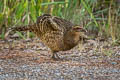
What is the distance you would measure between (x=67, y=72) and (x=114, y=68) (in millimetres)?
699

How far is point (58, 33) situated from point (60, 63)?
18.3 inches

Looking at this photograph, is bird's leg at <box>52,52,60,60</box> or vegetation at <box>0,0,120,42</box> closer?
bird's leg at <box>52,52,60,60</box>

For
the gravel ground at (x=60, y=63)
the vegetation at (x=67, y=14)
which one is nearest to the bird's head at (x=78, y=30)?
the gravel ground at (x=60, y=63)

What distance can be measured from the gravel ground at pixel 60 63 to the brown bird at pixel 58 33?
26 cm

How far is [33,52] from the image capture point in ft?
23.5

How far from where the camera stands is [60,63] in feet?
19.5

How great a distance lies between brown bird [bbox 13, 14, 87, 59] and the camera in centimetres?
607

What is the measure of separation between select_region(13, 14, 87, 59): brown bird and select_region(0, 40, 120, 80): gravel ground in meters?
0.26

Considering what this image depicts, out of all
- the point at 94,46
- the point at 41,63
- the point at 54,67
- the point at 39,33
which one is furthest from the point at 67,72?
the point at 94,46

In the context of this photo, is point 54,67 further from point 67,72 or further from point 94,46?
point 94,46

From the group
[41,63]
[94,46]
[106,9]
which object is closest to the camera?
[41,63]

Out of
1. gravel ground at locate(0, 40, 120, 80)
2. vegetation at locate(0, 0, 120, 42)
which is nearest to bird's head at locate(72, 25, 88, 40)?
gravel ground at locate(0, 40, 120, 80)

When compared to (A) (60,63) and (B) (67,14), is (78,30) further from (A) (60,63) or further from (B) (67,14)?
(B) (67,14)

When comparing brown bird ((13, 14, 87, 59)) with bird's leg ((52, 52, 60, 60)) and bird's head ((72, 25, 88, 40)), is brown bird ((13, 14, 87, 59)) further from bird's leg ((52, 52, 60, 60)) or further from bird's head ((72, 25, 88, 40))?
bird's leg ((52, 52, 60, 60))
